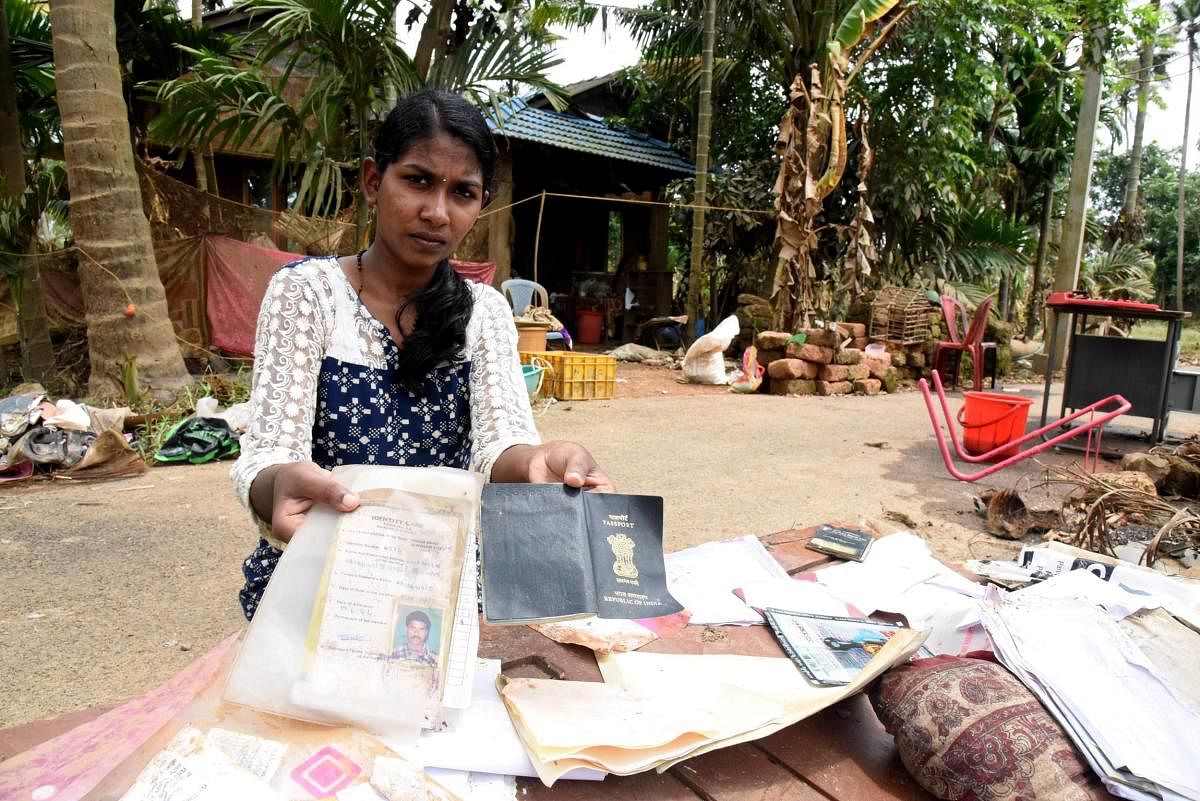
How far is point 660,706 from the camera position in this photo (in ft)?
3.90

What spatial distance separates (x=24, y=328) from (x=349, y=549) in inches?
260

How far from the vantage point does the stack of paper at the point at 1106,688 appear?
42.4 inches

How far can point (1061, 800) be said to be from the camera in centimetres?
104

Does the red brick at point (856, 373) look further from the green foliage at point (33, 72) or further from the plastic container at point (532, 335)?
the green foliage at point (33, 72)

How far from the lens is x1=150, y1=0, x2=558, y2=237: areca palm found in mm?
5539

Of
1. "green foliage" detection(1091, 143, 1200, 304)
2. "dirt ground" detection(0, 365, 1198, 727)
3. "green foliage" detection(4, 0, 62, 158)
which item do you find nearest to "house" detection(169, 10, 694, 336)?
"green foliage" detection(4, 0, 62, 158)

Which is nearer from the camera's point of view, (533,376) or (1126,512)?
(1126,512)

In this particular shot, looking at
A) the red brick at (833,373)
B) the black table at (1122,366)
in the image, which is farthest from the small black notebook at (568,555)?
the red brick at (833,373)

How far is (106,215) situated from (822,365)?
6669 mm

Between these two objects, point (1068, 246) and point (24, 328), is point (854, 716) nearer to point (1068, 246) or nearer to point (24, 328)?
point (24, 328)

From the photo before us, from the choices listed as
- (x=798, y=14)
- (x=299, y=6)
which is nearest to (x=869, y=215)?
(x=798, y=14)

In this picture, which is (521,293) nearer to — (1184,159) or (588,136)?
(588,136)

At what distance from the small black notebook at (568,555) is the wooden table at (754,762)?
25cm

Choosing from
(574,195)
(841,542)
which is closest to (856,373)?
(574,195)
